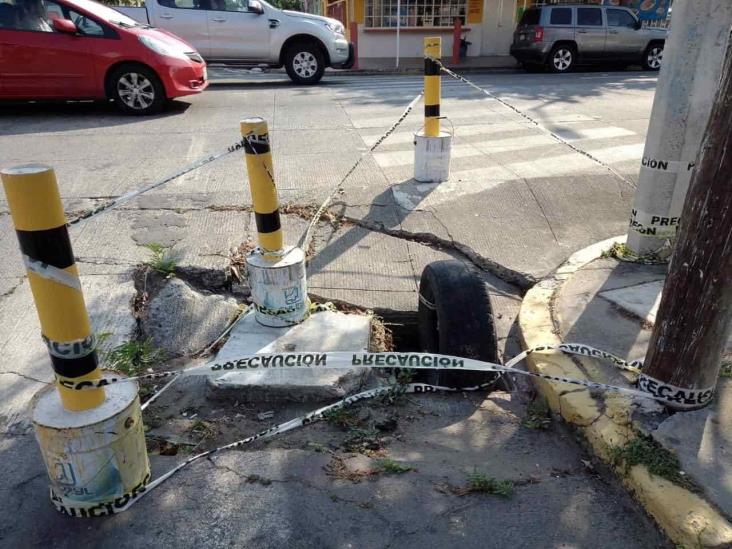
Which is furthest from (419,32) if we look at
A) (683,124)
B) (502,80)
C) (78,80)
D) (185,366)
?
(185,366)

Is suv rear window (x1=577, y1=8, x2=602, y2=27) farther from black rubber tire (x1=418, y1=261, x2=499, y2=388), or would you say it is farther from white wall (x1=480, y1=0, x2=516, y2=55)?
black rubber tire (x1=418, y1=261, x2=499, y2=388)

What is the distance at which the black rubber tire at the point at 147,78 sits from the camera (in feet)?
29.4

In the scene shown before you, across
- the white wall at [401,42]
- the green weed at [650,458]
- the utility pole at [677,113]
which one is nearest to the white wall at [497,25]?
the white wall at [401,42]

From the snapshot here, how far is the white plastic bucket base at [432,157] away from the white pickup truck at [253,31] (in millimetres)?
7740

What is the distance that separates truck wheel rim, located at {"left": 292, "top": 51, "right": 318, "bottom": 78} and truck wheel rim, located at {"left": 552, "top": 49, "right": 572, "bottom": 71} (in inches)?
313

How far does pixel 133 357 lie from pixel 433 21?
21.2 meters

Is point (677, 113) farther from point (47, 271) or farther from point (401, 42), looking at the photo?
point (401, 42)

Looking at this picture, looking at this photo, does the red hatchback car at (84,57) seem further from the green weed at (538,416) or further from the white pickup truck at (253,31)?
the green weed at (538,416)

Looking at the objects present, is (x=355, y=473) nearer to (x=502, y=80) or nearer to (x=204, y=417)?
(x=204, y=417)

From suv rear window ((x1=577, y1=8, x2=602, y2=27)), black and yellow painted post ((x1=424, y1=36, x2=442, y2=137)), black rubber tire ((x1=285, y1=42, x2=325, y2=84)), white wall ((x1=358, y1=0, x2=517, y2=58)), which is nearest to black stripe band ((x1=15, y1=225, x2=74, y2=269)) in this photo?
black and yellow painted post ((x1=424, y1=36, x2=442, y2=137))

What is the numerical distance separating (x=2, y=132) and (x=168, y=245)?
16.8 feet

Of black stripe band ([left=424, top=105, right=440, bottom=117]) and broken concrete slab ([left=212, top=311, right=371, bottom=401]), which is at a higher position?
black stripe band ([left=424, top=105, right=440, bottom=117])

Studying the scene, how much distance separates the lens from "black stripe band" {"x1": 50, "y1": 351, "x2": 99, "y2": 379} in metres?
2.17

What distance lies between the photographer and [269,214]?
11.5ft
